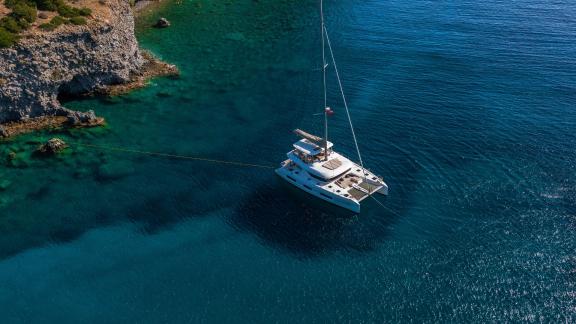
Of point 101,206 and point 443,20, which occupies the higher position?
point 443,20

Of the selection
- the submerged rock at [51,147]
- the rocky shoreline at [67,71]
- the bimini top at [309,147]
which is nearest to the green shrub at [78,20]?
the rocky shoreline at [67,71]

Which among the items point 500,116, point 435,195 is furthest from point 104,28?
point 500,116

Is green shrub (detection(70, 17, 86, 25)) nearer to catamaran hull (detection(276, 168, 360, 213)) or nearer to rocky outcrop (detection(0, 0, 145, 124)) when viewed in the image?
rocky outcrop (detection(0, 0, 145, 124))

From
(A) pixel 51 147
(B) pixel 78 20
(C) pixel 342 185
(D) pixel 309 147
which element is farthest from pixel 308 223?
(B) pixel 78 20

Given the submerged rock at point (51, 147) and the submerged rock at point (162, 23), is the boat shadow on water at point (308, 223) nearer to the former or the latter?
the submerged rock at point (51, 147)

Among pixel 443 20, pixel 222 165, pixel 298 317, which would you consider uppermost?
pixel 443 20

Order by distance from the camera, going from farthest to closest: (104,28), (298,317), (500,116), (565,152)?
(104,28)
(500,116)
(565,152)
(298,317)

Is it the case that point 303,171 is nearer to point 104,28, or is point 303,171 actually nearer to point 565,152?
point 565,152

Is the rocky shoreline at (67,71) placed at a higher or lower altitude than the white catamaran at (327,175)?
higher

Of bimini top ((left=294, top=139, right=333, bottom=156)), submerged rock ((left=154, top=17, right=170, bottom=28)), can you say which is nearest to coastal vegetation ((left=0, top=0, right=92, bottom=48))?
submerged rock ((left=154, top=17, right=170, bottom=28))
